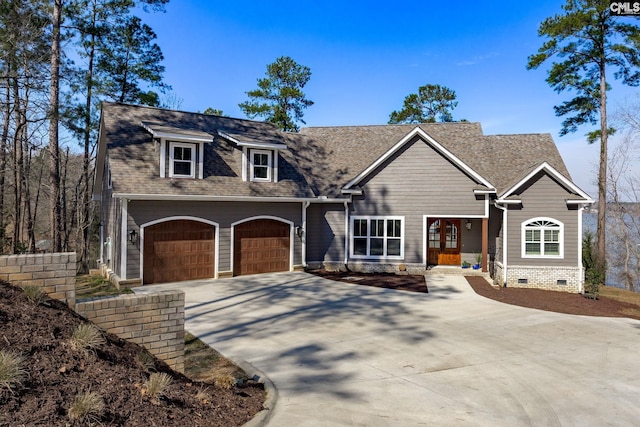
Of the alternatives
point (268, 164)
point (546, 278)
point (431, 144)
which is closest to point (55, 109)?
point (268, 164)

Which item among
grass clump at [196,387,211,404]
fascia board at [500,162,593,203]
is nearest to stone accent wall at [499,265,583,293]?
fascia board at [500,162,593,203]

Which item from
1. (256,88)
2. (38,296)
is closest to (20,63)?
(38,296)

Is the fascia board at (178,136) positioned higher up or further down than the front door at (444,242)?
higher up

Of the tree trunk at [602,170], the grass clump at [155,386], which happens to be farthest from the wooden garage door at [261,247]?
the tree trunk at [602,170]

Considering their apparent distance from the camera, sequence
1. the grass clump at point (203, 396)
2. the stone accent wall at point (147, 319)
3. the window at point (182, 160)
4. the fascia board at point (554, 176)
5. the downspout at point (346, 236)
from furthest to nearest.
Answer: the downspout at point (346, 236)
the fascia board at point (554, 176)
the window at point (182, 160)
the stone accent wall at point (147, 319)
the grass clump at point (203, 396)

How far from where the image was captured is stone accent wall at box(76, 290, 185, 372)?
5633 mm

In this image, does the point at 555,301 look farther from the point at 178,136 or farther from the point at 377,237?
the point at 178,136

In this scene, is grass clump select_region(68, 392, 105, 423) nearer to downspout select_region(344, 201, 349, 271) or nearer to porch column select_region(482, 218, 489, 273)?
downspout select_region(344, 201, 349, 271)

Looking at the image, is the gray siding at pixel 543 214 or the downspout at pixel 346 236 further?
the downspout at pixel 346 236

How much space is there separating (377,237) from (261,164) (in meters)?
6.36

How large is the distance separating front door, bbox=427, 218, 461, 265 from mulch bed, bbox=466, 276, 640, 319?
131 inches

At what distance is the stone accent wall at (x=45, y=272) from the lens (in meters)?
5.24

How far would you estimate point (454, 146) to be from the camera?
2133 cm

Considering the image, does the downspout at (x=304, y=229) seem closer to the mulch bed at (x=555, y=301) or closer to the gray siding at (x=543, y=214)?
the mulch bed at (x=555, y=301)
